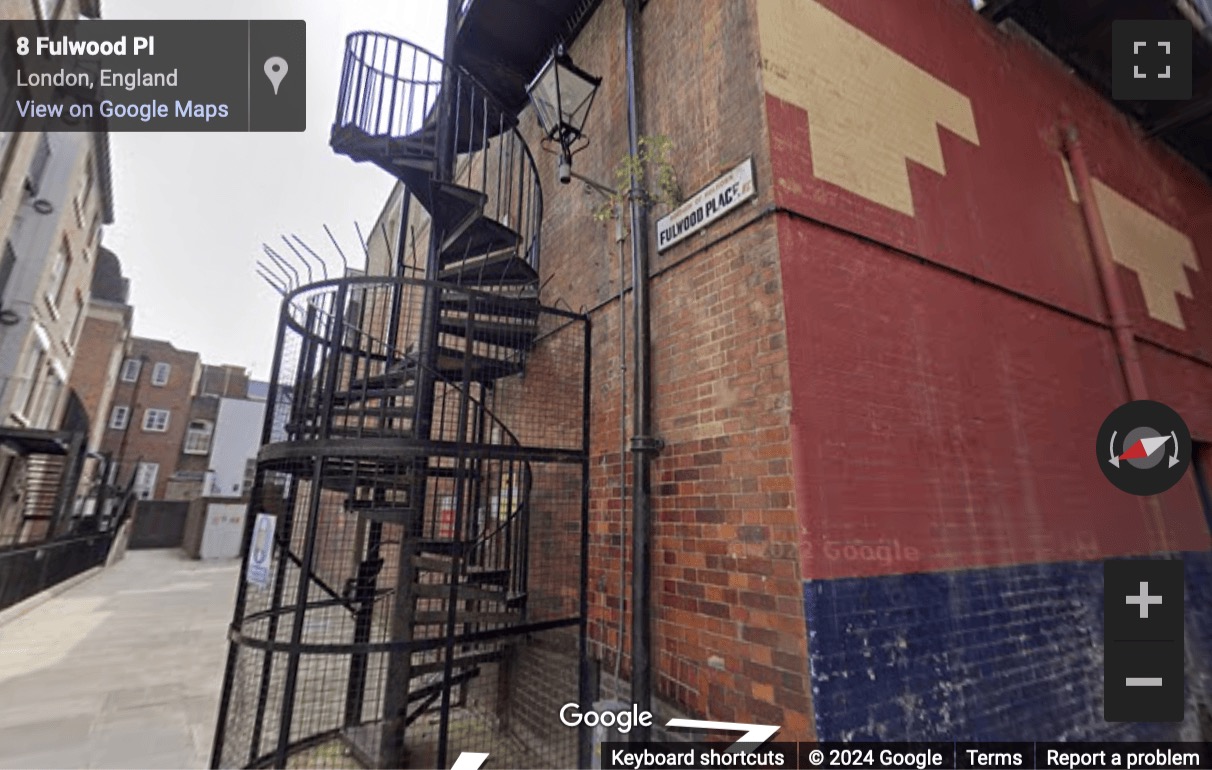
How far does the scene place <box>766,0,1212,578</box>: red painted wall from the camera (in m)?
2.64

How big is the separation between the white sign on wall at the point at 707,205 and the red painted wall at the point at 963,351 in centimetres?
19

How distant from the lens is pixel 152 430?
25719 millimetres

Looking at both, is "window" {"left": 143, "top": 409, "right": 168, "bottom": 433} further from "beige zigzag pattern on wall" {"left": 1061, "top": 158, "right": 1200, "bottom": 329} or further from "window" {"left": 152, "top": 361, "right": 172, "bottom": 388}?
"beige zigzag pattern on wall" {"left": 1061, "top": 158, "right": 1200, "bottom": 329}

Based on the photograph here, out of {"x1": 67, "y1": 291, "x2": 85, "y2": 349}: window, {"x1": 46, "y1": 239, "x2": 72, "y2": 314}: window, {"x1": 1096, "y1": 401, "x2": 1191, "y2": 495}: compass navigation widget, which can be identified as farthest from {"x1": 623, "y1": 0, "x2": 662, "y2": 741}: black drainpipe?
{"x1": 67, "y1": 291, "x2": 85, "y2": 349}: window

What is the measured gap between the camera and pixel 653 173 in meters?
3.69

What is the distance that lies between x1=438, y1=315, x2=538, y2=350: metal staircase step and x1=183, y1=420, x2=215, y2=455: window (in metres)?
30.2

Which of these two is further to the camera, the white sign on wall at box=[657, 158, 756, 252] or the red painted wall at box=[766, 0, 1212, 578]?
the white sign on wall at box=[657, 158, 756, 252]

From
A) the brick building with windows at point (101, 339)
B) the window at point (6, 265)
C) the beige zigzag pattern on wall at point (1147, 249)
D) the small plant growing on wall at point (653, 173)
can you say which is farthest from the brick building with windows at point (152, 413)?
the beige zigzag pattern on wall at point (1147, 249)

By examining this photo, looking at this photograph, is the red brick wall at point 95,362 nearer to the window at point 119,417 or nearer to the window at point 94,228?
the window at point 119,417

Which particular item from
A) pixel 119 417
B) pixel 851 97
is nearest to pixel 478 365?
pixel 851 97

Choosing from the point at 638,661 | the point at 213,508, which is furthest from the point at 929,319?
the point at 213,508

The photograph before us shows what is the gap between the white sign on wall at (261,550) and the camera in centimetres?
349

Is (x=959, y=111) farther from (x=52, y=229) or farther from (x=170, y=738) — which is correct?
(x=52, y=229)

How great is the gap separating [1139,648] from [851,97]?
439cm
